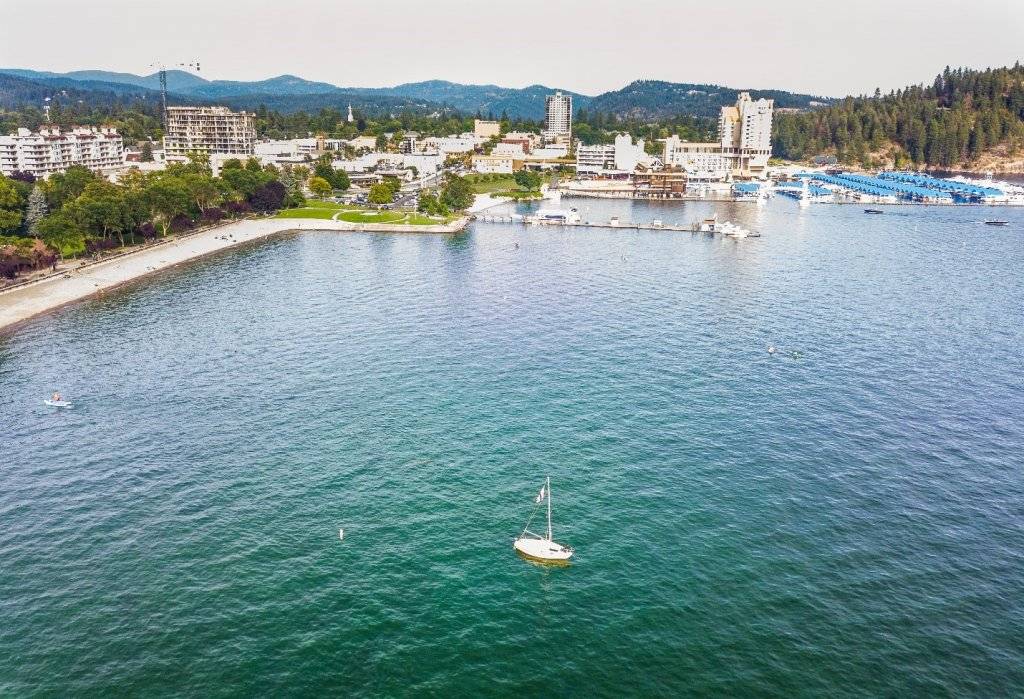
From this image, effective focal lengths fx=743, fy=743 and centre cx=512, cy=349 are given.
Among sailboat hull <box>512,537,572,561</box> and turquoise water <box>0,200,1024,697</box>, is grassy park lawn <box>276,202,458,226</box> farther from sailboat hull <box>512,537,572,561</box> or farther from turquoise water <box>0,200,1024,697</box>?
sailboat hull <box>512,537,572,561</box>

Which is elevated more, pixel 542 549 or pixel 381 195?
pixel 381 195

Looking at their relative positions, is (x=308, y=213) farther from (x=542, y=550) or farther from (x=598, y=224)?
(x=542, y=550)

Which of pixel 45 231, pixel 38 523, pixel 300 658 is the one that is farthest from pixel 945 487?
pixel 45 231

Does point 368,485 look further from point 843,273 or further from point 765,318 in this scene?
point 843,273

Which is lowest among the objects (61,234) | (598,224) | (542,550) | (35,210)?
(542,550)

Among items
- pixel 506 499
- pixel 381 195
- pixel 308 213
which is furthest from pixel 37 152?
pixel 506 499

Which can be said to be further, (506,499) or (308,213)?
(308,213)
